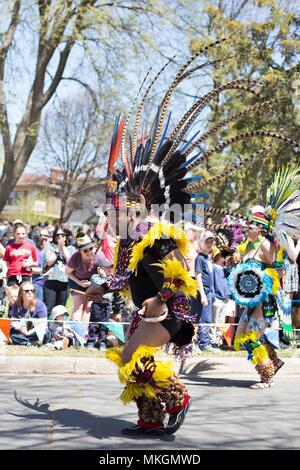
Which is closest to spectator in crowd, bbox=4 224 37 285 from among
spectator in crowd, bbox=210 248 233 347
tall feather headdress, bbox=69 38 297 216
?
spectator in crowd, bbox=210 248 233 347

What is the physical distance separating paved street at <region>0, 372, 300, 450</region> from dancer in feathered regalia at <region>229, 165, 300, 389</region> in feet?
1.39

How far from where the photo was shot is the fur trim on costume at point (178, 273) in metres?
5.55

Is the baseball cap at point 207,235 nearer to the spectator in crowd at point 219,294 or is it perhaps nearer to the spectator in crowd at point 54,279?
the spectator in crowd at point 219,294

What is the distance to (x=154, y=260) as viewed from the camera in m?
5.70

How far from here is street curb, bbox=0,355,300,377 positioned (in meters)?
9.18

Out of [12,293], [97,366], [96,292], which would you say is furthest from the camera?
[12,293]

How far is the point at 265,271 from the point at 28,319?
3.40 metres

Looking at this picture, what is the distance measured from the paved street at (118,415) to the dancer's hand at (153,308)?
862 mm

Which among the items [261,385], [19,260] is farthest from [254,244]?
[19,260]

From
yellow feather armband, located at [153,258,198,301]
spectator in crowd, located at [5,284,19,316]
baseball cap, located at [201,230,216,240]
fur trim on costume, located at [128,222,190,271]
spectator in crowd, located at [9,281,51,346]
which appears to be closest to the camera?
yellow feather armband, located at [153,258,198,301]

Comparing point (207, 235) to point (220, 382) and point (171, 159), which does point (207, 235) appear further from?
point (171, 159)

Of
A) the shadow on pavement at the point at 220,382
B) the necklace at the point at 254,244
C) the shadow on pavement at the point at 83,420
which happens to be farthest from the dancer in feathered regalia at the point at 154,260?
the shadow on pavement at the point at 220,382

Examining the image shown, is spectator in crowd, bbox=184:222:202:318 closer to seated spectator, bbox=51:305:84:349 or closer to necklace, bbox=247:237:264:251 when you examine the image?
seated spectator, bbox=51:305:84:349

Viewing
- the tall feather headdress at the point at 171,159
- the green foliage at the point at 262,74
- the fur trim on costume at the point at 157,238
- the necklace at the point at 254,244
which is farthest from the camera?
the green foliage at the point at 262,74
